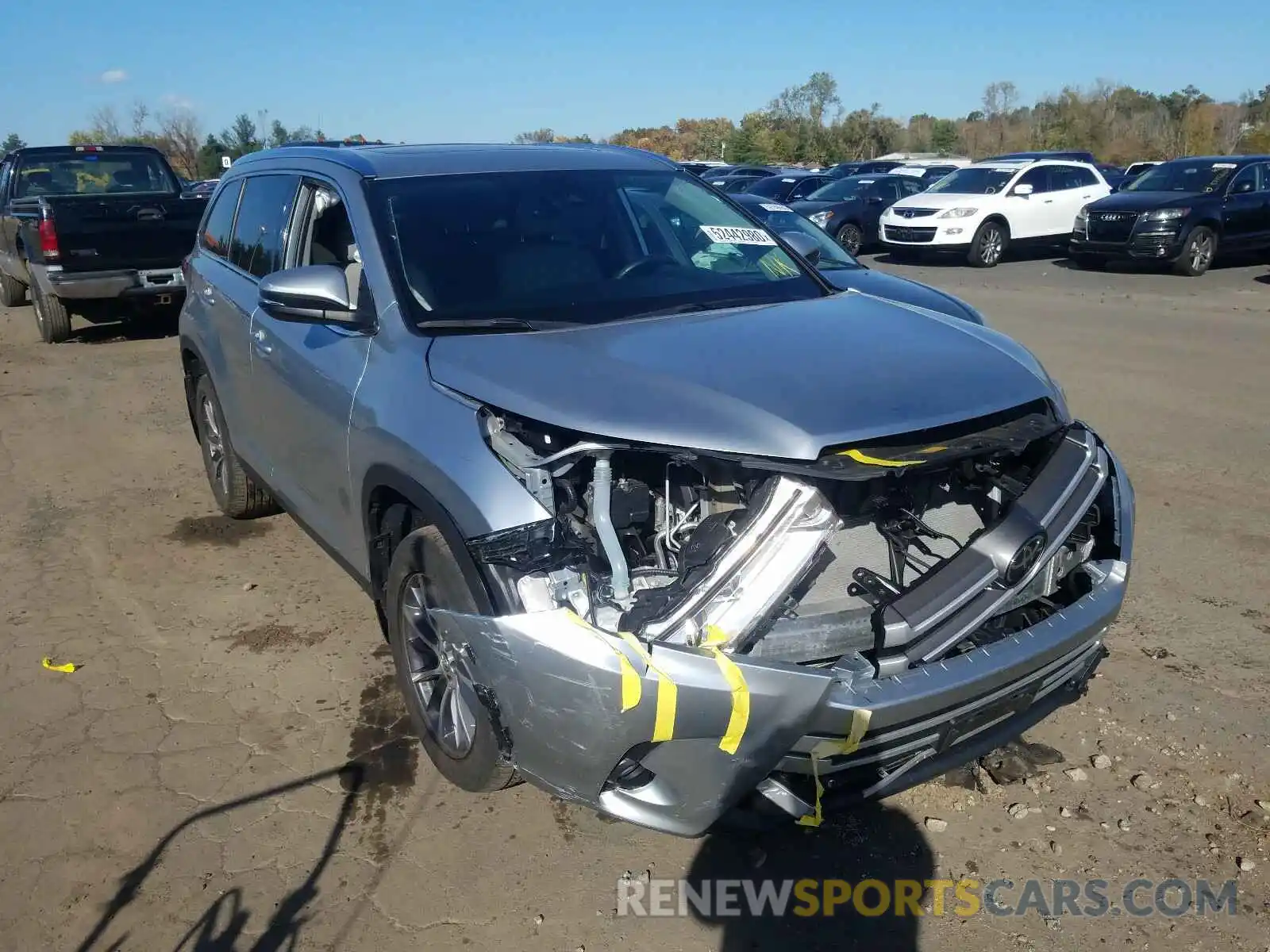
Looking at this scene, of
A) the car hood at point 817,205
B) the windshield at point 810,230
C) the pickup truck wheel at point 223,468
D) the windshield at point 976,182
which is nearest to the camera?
the pickup truck wheel at point 223,468

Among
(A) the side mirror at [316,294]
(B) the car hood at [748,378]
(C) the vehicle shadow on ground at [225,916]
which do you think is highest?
(A) the side mirror at [316,294]

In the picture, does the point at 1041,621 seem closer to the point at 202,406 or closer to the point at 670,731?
the point at 670,731

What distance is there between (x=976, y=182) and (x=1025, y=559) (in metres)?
17.4

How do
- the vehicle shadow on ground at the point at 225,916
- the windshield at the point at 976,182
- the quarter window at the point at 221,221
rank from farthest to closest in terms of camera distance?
the windshield at the point at 976,182
the quarter window at the point at 221,221
the vehicle shadow on ground at the point at 225,916

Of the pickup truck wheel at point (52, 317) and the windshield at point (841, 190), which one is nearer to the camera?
the pickup truck wheel at point (52, 317)

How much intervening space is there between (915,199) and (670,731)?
17593mm

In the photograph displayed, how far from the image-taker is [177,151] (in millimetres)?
49812

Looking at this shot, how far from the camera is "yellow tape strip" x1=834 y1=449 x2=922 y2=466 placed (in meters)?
2.56

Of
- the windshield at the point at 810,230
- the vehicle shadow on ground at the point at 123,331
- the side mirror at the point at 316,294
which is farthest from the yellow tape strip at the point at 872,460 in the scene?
the vehicle shadow on ground at the point at 123,331

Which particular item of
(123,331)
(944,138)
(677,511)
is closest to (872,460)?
(677,511)

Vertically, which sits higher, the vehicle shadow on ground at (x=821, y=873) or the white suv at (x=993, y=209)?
the white suv at (x=993, y=209)

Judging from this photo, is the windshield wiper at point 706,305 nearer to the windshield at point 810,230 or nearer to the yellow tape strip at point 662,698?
the yellow tape strip at point 662,698

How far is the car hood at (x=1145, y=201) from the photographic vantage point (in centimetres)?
1577

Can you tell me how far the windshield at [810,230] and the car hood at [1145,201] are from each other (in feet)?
26.1
